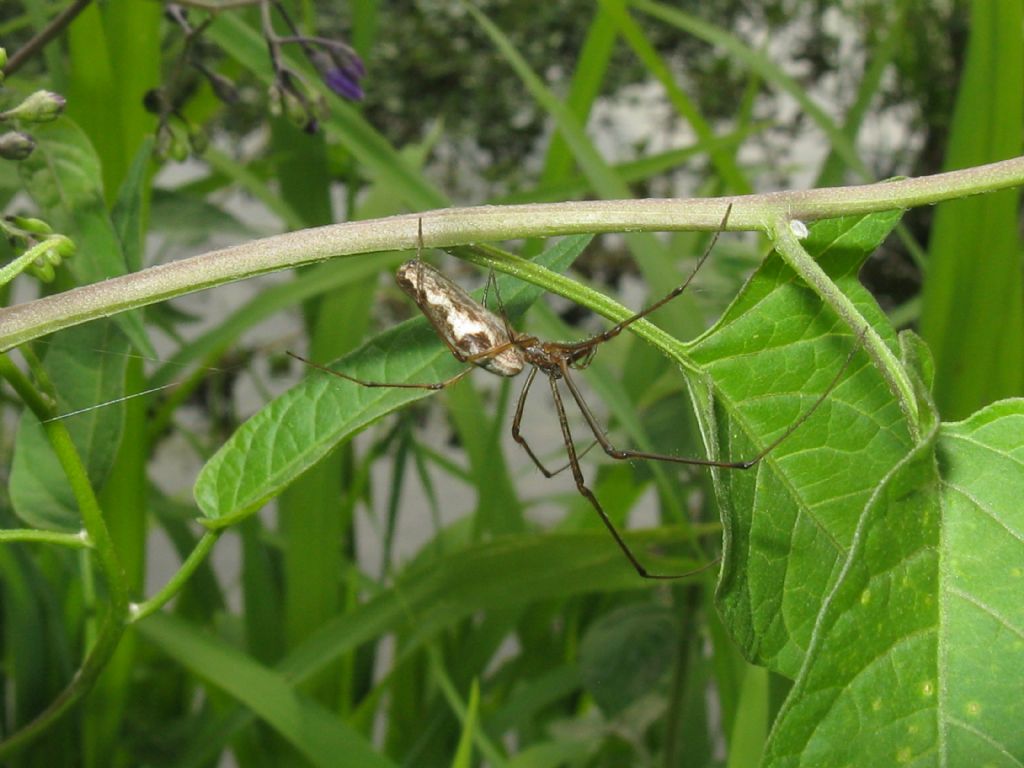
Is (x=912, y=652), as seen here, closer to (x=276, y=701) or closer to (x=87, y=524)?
(x=87, y=524)

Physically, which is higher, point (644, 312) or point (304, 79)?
point (304, 79)

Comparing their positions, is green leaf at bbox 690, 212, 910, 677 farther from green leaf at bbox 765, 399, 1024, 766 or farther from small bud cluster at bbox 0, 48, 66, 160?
small bud cluster at bbox 0, 48, 66, 160

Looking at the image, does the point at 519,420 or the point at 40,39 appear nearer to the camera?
the point at 40,39

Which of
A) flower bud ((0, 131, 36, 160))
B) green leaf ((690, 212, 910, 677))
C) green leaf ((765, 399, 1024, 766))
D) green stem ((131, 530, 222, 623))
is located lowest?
green leaf ((765, 399, 1024, 766))

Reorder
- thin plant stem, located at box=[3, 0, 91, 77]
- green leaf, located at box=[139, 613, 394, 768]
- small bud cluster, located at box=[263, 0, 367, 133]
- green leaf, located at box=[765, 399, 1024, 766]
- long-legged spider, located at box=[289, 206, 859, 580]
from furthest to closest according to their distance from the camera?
green leaf, located at box=[139, 613, 394, 768]
small bud cluster, located at box=[263, 0, 367, 133]
thin plant stem, located at box=[3, 0, 91, 77]
long-legged spider, located at box=[289, 206, 859, 580]
green leaf, located at box=[765, 399, 1024, 766]

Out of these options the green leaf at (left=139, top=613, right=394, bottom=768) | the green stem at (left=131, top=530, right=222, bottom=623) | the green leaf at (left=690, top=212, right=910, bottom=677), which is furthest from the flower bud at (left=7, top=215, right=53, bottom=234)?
the green leaf at (left=139, top=613, right=394, bottom=768)

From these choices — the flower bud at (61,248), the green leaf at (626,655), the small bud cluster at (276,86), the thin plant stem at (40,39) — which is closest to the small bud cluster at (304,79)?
the small bud cluster at (276,86)

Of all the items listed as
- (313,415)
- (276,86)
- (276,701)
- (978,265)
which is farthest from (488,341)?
(978,265)
